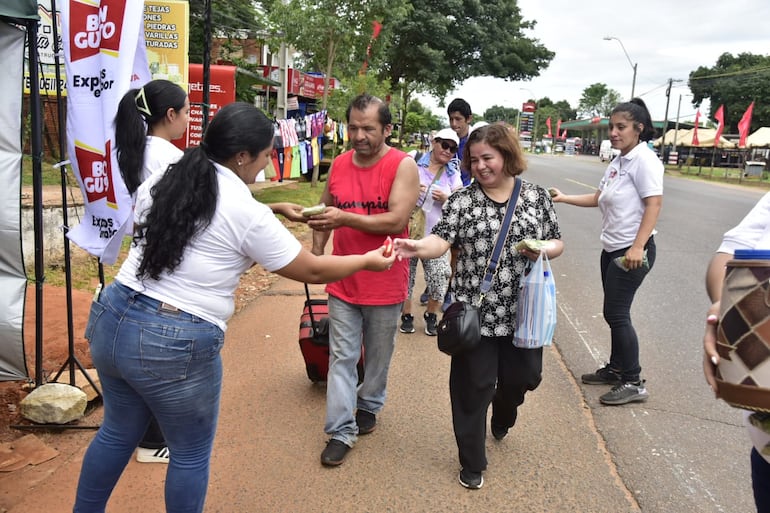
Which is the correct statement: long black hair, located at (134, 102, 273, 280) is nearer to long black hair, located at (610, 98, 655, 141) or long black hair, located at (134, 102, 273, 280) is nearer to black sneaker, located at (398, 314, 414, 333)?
long black hair, located at (610, 98, 655, 141)

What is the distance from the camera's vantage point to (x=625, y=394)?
4.05m

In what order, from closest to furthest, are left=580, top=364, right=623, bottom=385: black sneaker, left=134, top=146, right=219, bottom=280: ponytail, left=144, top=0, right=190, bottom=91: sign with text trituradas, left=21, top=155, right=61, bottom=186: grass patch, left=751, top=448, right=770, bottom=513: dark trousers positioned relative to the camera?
left=751, top=448, right=770, bottom=513: dark trousers < left=134, top=146, right=219, bottom=280: ponytail < left=580, top=364, right=623, bottom=385: black sneaker < left=144, top=0, right=190, bottom=91: sign with text trituradas < left=21, top=155, right=61, bottom=186: grass patch

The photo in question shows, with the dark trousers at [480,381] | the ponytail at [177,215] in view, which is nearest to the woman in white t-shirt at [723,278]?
the dark trousers at [480,381]

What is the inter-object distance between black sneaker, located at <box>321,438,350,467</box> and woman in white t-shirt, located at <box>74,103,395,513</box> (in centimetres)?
104

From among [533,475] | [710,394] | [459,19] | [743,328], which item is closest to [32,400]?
[533,475]

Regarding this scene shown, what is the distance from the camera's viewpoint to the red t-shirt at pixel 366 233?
3199mm

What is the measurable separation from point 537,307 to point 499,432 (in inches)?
40.4

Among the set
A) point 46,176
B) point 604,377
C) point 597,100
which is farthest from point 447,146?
point 597,100

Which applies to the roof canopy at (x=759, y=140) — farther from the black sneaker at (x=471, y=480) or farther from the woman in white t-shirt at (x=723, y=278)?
the woman in white t-shirt at (x=723, y=278)

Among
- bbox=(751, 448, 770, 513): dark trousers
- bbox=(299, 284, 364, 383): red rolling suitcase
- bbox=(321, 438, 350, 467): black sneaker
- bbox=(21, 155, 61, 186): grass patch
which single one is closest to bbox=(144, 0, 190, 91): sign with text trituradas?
bbox=(21, 155, 61, 186): grass patch

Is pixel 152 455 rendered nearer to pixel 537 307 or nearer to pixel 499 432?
pixel 499 432

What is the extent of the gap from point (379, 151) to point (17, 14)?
1.98 m

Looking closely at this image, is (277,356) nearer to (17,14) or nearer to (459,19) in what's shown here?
(17,14)

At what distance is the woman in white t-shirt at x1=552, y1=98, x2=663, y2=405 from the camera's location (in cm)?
381
